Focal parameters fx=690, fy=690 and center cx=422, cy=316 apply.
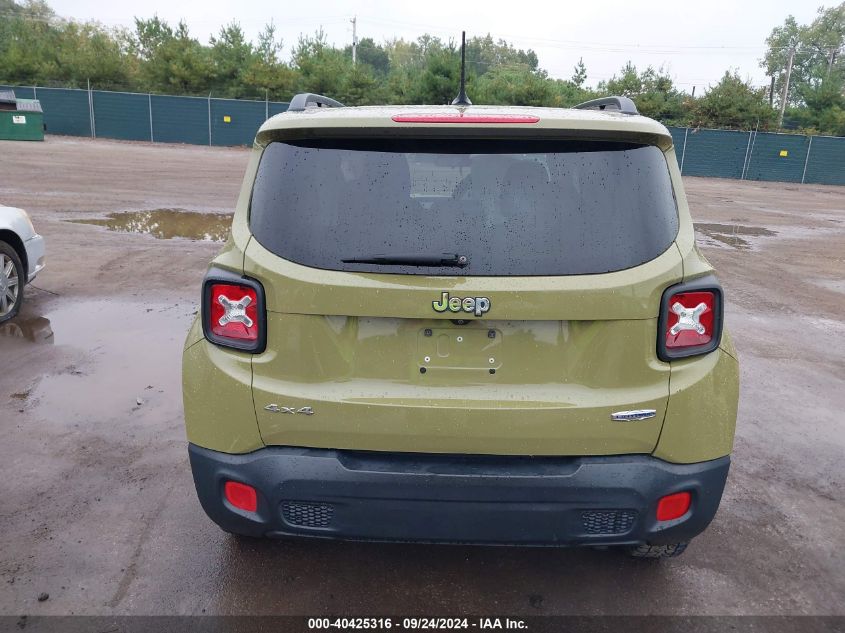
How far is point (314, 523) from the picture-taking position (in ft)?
8.00

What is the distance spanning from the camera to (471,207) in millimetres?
2342

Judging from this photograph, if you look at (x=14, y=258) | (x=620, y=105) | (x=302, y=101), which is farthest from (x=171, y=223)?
(x=620, y=105)

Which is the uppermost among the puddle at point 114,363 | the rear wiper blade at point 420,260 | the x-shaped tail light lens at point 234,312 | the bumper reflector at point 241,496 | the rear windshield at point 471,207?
the rear windshield at point 471,207

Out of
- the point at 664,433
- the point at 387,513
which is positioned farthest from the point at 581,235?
the point at 387,513

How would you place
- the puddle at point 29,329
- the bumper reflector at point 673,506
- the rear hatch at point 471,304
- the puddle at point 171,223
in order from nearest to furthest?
the rear hatch at point 471,304, the bumper reflector at point 673,506, the puddle at point 29,329, the puddle at point 171,223

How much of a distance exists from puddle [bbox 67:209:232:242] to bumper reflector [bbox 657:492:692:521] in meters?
9.63

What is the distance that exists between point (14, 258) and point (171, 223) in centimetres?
609

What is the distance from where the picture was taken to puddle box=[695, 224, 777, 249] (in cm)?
1345

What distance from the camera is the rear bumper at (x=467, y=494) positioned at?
232 cm

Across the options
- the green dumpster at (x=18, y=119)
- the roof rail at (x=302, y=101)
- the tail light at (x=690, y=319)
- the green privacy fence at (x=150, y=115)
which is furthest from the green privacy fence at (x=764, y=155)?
the tail light at (x=690, y=319)

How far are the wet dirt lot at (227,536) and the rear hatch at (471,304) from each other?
888 mm

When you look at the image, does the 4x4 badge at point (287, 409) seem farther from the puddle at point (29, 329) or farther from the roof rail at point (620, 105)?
the puddle at point (29, 329)

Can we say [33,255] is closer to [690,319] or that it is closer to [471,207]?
[471,207]

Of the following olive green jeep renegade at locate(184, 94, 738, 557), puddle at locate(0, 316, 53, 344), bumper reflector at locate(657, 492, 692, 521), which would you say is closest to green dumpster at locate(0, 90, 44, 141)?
puddle at locate(0, 316, 53, 344)
